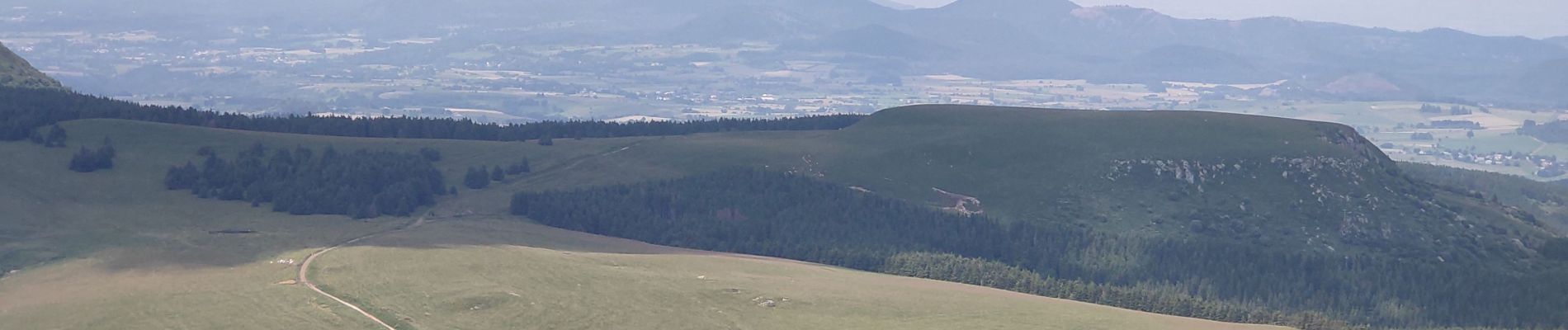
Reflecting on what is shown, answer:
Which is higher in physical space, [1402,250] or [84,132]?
[84,132]

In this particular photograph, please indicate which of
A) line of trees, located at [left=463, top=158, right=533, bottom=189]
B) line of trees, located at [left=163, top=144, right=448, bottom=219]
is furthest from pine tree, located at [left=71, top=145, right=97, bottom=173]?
line of trees, located at [left=463, top=158, right=533, bottom=189]

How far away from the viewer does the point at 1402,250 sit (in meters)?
183

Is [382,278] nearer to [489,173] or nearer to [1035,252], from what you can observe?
[489,173]

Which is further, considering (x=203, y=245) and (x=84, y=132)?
(x=84, y=132)

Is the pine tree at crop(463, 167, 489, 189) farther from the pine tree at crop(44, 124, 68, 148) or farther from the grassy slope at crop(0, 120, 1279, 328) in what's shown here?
the pine tree at crop(44, 124, 68, 148)

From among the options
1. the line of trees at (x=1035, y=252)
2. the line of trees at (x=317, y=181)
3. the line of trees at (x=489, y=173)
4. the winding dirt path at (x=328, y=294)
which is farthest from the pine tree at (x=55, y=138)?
the line of trees at (x=1035, y=252)

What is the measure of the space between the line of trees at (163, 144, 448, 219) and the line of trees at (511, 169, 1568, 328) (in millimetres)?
12208

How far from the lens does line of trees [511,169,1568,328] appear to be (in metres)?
162

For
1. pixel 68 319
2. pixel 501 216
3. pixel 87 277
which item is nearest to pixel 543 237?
pixel 501 216

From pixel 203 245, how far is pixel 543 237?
31077 millimetres

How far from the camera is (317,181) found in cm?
16400

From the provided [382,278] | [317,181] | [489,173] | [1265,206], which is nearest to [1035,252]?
[1265,206]

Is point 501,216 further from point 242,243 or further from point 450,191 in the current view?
point 242,243

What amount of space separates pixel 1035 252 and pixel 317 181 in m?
76.3
